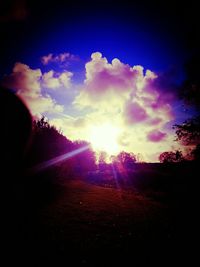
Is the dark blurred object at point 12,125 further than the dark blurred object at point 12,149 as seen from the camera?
Yes

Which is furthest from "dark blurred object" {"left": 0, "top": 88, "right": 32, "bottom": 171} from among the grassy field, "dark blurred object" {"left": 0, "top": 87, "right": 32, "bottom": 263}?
the grassy field

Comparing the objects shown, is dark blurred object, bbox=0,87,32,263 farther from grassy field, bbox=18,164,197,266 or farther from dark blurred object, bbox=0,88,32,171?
grassy field, bbox=18,164,197,266

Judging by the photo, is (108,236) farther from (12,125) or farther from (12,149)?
(12,125)

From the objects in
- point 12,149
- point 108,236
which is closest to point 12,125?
point 12,149

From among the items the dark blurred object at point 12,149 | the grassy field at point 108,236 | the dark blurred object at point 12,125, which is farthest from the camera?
the dark blurred object at point 12,125

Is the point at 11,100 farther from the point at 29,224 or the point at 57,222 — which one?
the point at 57,222


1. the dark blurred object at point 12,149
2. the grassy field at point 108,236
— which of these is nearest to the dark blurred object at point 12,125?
the dark blurred object at point 12,149

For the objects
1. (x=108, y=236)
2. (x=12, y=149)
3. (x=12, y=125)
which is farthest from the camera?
(x=12, y=149)

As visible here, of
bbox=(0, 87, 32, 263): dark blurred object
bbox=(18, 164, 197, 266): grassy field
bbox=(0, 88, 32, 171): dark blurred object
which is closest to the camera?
bbox=(18, 164, 197, 266): grassy field

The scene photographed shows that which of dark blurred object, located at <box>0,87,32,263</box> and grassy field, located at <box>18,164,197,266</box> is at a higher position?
dark blurred object, located at <box>0,87,32,263</box>

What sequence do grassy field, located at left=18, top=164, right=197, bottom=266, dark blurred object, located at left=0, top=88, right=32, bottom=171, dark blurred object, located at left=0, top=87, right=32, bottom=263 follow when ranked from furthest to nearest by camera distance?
Result: dark blurred object, located at left=0, top=88, right=32, bottom=171
dark blurred object, located at left=0, top=87, right=32, bottom=263
grassy field, located at left=18, top=164, right=197, bottom=266

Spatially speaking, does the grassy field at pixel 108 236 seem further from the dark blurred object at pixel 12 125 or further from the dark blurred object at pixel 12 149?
the dark blurred object at pixel 12 125

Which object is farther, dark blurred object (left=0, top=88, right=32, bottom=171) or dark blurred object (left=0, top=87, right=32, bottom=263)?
dark blurred object (left=0, top=88, right=32, bottom=171)

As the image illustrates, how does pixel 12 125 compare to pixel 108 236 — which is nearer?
pixel 108 236
